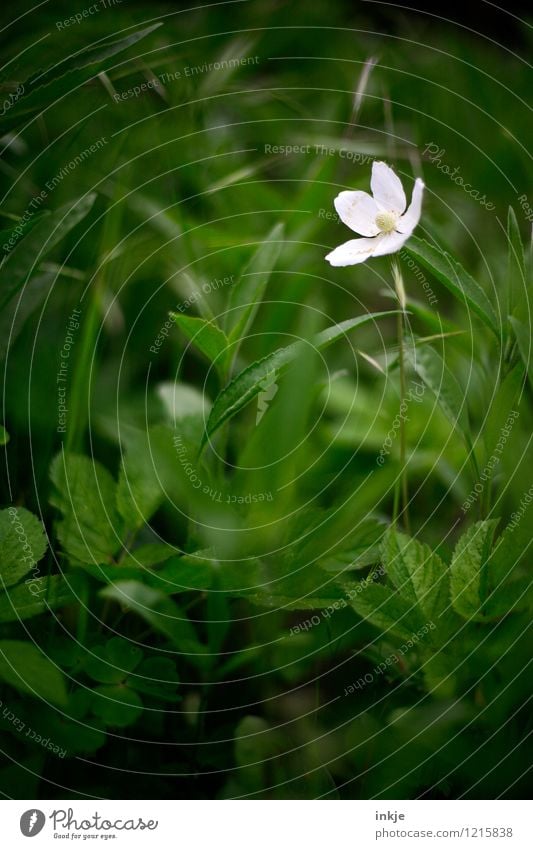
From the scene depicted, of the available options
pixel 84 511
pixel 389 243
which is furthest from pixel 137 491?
pixel 389 243

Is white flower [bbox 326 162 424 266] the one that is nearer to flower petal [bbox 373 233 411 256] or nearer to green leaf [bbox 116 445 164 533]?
flower petal [bbox 373 233 411 256]

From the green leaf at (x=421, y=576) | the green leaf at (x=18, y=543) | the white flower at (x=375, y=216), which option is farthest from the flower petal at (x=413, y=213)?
the green leaf at (x=18, y=543)

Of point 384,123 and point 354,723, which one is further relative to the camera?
point 384,123

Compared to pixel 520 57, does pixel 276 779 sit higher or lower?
lower

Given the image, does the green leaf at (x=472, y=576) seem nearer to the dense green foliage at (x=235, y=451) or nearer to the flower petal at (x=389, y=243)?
the dense green foliage at (x=235, y=451)

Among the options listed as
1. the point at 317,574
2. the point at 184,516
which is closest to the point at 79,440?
the point at 184,516
